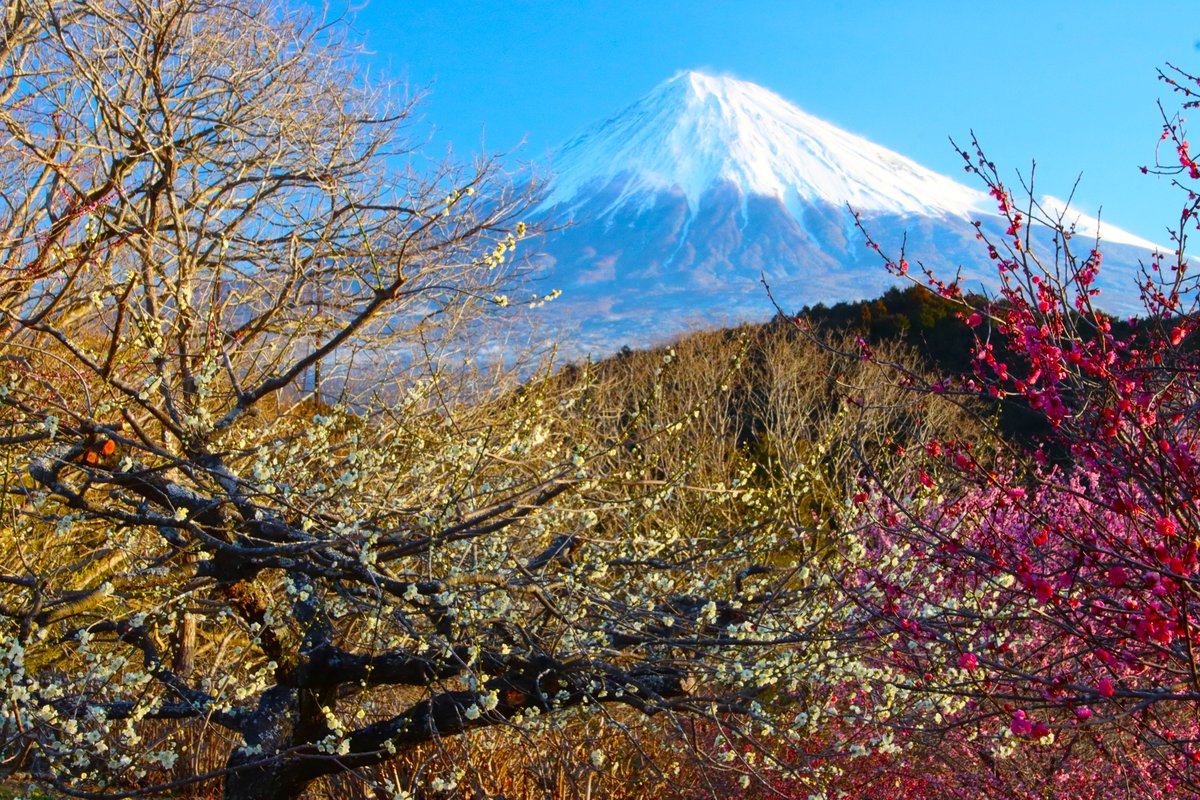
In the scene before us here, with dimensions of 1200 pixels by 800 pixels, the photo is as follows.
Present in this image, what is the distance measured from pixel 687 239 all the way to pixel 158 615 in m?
94.6

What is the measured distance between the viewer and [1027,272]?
8.22 ft

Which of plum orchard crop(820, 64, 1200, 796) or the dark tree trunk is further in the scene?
the dark tree trunk

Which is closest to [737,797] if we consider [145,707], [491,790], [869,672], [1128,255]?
[491,790]

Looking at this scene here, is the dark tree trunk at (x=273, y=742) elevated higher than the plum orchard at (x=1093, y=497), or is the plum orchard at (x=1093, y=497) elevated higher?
the plum orchard at (x=1093, y=497)

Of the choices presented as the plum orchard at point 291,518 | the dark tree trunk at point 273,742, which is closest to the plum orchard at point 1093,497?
the plum orchard at point 291,518

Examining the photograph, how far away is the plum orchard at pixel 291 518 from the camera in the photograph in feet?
10.7

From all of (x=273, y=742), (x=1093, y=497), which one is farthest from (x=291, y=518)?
(x=1093, y=497)

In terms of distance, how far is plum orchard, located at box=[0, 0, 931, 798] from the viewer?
3.27 m

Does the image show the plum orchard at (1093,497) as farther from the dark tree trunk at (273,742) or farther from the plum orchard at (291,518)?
the dark tree trunk at (273,742)

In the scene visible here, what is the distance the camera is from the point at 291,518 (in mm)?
3805

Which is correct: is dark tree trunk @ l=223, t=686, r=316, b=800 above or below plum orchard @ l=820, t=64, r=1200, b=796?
below

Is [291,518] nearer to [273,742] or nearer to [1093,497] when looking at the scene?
[273,742]

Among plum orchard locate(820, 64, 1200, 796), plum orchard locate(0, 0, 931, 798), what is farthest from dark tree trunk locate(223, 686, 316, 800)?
plum orchard locate(820, 64, 1200, 796)

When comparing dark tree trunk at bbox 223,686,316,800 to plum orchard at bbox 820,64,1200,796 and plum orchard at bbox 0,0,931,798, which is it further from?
plum orchard at bbox 820,64,1200,796
